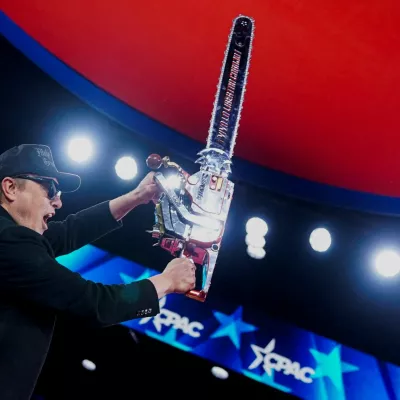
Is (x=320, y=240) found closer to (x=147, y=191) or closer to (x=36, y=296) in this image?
(x=147, y=191)

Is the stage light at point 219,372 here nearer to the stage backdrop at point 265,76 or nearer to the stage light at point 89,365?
the stage light at point 89,365

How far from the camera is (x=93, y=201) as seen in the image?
322 cm

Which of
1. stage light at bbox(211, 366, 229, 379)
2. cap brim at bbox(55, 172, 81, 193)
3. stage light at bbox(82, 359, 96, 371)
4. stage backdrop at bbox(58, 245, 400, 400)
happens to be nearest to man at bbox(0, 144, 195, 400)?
cap brim at bbox(55, 172, 81, 193)

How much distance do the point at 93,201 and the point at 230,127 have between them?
160 centimetres

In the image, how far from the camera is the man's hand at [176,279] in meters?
1.53

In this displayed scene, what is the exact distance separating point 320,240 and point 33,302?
2.27 meters

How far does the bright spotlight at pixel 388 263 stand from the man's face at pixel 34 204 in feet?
7.45

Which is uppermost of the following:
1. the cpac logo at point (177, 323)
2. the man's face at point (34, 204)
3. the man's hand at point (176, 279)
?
the cpac logo at point (177, 323)

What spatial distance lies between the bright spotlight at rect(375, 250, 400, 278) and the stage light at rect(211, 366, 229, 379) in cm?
118

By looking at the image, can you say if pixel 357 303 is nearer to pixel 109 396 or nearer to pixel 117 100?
pixel 109 396

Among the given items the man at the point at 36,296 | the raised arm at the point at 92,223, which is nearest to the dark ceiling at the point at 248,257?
the raised arm at the point at 92,223

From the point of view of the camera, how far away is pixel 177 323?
3041 millimetres

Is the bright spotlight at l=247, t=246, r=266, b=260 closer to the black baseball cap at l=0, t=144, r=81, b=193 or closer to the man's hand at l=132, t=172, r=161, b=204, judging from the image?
the man's hand at l=132, t=172, r=161, b=204

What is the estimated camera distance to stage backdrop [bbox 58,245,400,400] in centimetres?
293
